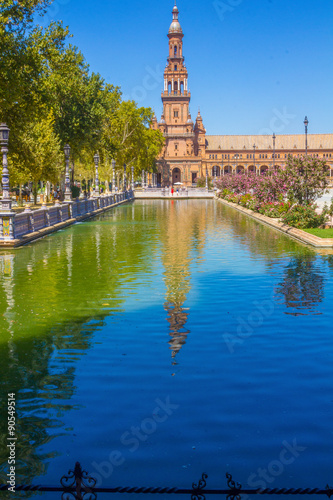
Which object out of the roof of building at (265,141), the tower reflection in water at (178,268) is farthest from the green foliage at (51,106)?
the roof of building at (265,141)

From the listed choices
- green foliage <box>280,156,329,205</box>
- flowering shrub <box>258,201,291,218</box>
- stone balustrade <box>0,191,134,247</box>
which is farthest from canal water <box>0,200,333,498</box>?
flowering shrub <box>258,201,291,218</box>

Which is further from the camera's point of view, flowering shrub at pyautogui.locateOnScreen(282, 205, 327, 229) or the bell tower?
the bell tower

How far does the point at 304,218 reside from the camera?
2734 cm

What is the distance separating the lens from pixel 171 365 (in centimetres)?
789

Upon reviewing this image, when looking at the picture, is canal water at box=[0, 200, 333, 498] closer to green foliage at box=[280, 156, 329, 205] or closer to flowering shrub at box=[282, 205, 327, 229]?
flowering shrub at box=[282, 205, 327, 229]

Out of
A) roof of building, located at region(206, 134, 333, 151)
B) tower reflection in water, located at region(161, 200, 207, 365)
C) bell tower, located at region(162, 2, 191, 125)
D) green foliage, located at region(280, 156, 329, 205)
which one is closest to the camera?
tower reflection in water, located at region(161, 200, 207, 365)

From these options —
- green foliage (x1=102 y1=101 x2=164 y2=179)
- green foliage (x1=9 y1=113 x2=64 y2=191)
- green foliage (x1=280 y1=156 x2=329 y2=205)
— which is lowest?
green foliage (x1=280 y1=156 x2=329 y2=205)

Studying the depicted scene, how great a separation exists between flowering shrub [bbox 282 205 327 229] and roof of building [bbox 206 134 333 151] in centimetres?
14826

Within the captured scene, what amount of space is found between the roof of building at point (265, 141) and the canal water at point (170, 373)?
6398 inches

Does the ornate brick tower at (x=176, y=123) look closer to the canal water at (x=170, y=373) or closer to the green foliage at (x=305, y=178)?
the green foliage at (x=305, y=178)

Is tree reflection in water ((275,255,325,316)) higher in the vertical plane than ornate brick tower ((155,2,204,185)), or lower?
lower

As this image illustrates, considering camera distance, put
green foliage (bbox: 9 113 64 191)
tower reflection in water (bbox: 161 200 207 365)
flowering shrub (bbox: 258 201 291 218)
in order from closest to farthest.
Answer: tower reflection in water (bbox: 161 200 207 365), flowering shrub (bbox: 258 201 291 218), green foliage (bbox: 9 113 64 191)

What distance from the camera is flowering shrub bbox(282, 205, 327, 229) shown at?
2689 centimetres

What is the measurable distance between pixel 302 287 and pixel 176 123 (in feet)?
462
